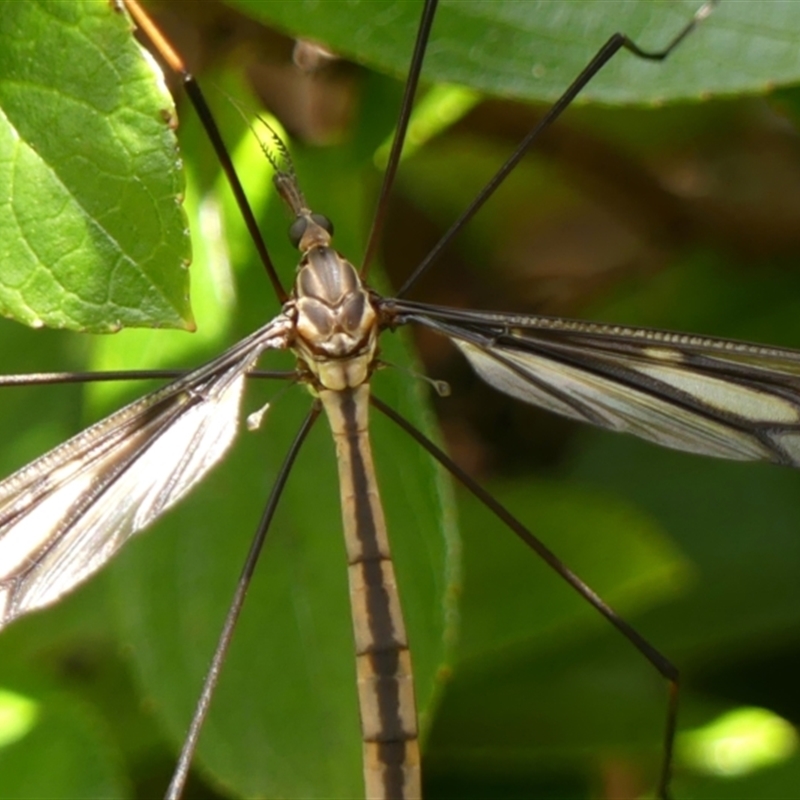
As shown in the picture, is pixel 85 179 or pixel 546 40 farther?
pixel 546 40

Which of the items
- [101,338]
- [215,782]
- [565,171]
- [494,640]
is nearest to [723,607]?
[494,640]

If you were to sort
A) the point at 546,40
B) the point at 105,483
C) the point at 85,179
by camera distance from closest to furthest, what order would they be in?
the point at 85,179, the point at 105,483, the point at 546,40

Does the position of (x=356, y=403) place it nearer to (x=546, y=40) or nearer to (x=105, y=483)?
(x=105, y=483)

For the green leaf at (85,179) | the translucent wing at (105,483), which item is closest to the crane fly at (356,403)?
the translucent wing at (105,483)

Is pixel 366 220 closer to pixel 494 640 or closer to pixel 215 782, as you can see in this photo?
pixel 494 640

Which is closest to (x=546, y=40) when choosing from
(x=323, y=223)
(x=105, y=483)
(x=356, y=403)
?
(x=323, y=223)

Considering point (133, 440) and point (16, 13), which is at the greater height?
point (16, 13)
